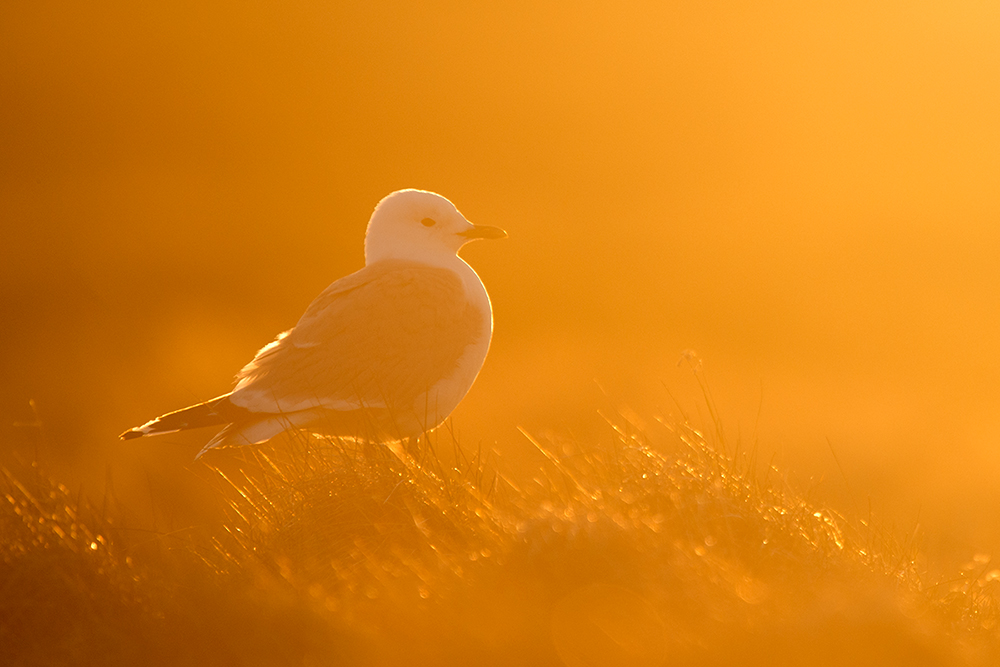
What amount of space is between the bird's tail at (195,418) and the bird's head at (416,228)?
1596mm

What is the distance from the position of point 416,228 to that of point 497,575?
3.78m

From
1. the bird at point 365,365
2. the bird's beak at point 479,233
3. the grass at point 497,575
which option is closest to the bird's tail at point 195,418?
the bird at point 365,365

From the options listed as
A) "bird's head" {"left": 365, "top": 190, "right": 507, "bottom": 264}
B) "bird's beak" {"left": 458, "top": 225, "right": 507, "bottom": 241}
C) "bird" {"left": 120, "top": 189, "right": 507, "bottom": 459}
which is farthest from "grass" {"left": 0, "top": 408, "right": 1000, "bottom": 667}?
"bird's beak" {"left": 458, "top": 225, "right": 507, "bottom": 241}

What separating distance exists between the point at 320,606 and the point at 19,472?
77.4 inches

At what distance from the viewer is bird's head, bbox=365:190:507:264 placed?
650 centimetres

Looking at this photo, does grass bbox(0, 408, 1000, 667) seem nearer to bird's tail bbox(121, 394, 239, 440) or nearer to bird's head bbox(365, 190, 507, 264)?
bird's tail bbox(121, 394, 239, 440)

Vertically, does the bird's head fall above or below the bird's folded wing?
above

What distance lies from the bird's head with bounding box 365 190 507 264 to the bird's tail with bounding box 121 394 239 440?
1.60 meters

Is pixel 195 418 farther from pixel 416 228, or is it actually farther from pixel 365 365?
pixel 416 228

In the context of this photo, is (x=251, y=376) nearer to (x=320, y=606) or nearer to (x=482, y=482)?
(x=482, y=482)

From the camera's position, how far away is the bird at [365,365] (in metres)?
5.30

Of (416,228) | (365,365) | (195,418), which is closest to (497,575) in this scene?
(365,365)

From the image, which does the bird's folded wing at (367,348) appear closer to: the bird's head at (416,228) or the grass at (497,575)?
the bird's head at (416,228)

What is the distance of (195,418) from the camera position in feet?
17.5
